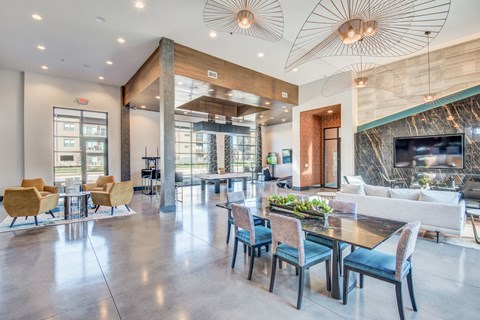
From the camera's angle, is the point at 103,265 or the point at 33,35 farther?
the point at 33,35

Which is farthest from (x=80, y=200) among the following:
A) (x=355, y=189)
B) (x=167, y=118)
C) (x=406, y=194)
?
(x=406, y=194)

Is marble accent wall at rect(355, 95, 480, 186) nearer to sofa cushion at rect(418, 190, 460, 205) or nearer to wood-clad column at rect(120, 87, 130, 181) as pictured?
sofa cushion at rect(418, 190, 460, 205)

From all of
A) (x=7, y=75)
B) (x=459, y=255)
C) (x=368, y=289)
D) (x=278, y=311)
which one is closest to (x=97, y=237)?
(x=278, y=311)

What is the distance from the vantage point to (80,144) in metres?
9.25

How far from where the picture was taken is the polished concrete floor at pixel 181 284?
223 cm

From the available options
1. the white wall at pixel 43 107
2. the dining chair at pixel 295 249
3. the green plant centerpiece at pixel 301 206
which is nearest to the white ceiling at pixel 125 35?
the white wall at pixel 43 107

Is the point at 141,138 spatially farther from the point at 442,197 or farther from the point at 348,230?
the point at 442,197

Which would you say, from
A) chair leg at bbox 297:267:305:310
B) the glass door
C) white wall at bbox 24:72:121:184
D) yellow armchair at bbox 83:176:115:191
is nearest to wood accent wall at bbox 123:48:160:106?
white wall at bbox 24:72:121:184

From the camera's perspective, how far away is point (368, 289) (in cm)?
258

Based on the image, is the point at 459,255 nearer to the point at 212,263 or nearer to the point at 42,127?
the point at 212,263

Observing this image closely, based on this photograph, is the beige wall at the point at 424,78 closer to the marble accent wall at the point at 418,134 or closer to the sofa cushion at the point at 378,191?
the marble accent wall at the point at 418,134

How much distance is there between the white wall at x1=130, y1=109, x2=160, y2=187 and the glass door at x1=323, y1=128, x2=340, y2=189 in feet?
26.9

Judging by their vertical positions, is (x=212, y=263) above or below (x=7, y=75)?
below

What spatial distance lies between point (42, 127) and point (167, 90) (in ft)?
19.0
